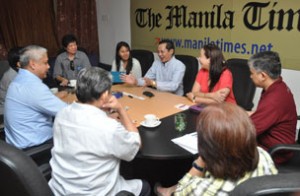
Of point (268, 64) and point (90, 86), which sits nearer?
point (90, 86)

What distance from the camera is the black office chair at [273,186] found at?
0.68 metres

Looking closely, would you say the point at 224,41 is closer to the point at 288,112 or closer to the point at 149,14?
the point at 149,14

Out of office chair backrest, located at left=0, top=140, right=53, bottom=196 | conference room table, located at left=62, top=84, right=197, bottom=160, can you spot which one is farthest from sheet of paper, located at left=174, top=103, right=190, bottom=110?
office chair backrest, located at left=0, top=140, right=53, bottom=196

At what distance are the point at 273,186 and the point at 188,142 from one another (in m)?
0.94

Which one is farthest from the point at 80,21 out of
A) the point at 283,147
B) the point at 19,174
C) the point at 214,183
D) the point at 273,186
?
the point at 273,186

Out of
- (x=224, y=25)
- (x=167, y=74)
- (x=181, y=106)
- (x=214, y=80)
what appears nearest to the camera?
(x=181, y=106)

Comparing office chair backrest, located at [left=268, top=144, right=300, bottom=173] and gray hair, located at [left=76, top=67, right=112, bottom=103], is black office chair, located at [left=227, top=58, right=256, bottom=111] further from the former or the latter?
gray hair, located at [left=76, top=67, right=112, bottom=103]

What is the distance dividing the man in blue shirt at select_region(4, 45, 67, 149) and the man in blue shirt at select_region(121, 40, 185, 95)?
1060mm

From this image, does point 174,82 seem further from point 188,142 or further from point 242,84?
point 188,142

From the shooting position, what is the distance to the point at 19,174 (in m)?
1.05

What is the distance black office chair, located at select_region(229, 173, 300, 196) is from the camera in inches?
26.7

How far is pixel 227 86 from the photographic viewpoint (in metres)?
2.37

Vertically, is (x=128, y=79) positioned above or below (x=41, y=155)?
above

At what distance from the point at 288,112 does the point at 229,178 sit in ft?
3.15
